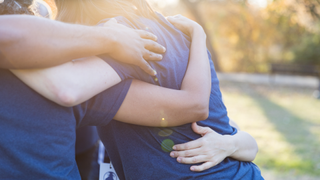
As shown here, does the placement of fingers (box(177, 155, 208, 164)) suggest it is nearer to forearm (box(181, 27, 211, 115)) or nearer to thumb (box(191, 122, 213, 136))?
thumb (box(191, 122, 213, 136))

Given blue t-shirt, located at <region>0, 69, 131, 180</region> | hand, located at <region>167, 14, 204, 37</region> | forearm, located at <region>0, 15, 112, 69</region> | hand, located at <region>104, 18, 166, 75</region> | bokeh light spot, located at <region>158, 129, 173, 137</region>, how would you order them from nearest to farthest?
forearm, located at <region>0, 15, 112, 69</region> < blue t-shirt, located at <region>0, 69, 131, 180</region> < hand, located at <region>104, 18, 166, 75</region> < bokeh light spot, located at <region>158, 129, 173, 137</region> < hand, located at <region>167, 14, 204, 37</region>

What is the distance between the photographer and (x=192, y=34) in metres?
1.60

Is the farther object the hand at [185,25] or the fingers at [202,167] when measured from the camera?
the hand at [185,25]

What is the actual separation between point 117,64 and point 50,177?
0.55 metres

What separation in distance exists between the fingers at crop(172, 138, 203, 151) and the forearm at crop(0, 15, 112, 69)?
676 mm

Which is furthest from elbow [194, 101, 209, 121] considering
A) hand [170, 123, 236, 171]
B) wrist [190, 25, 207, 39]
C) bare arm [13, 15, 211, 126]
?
wrist [190, 25, 207, 39]

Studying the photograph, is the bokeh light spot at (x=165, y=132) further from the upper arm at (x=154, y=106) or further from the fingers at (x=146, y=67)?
the fingers at (x=146, y=67)

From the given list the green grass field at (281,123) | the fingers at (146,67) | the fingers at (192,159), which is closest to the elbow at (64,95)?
the fingers at (146,67)

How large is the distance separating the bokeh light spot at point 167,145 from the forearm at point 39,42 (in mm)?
613

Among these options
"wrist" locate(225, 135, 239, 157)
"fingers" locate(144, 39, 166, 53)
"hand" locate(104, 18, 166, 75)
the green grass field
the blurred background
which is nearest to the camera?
"hand" locate(104, 18, 166, 75)

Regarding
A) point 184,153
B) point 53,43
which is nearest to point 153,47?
point 53,43

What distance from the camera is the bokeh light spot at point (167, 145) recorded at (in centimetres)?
139

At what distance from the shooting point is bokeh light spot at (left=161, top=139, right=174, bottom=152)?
54.7 inches

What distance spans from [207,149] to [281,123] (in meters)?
6.85
